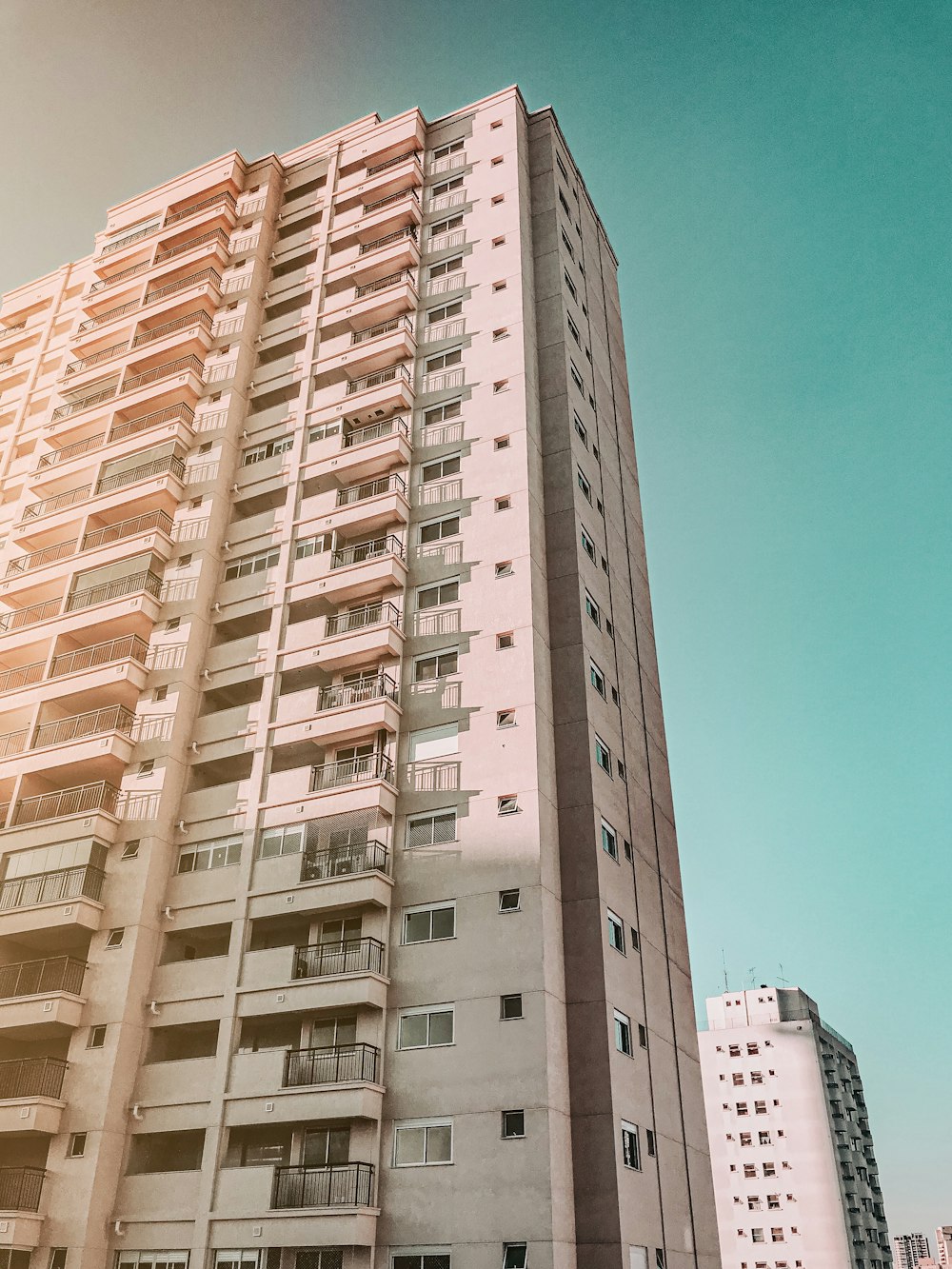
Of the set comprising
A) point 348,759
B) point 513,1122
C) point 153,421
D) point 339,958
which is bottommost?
point 513,1122

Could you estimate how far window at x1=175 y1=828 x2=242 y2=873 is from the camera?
34.1m

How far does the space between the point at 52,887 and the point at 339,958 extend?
418 inches

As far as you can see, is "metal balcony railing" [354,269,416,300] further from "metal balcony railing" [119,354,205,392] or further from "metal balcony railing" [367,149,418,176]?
"metal balcony railing" [119,354,205,392]

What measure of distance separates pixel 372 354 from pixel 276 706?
16186 mm

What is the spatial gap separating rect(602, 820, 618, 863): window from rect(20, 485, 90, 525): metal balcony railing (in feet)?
87.4

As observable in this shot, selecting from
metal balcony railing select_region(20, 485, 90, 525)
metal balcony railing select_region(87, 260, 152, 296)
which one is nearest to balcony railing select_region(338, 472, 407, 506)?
metal balcony railing select_region(20, 485, 90, 525)

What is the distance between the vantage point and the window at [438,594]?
36.5 m

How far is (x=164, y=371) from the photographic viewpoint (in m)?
47.2

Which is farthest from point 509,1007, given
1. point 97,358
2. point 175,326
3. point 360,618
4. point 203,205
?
point 203,205

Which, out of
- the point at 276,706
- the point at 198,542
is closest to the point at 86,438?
the point at 198,542

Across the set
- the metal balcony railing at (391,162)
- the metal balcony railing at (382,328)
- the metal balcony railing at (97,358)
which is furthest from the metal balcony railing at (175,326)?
the metal balcony railing at (391,162)

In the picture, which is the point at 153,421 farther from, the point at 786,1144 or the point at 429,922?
the point at 786,1144

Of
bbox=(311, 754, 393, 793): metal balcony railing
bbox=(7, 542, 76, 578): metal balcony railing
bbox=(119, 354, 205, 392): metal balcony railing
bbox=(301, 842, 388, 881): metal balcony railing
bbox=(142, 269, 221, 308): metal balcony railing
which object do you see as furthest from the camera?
bbox=(142, 269, 221, 308): metal balcony railing

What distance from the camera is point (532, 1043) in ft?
90.5
